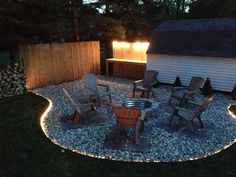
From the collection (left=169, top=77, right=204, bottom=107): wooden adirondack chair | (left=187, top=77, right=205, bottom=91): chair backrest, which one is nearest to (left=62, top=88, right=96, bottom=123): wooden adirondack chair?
(left=169, top=77, right=204, bottom=107): wooden adirondack chair

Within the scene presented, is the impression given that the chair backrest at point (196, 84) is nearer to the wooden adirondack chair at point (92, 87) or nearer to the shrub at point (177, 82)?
the shrub at point (177, 82)

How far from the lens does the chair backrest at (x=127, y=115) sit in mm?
5160

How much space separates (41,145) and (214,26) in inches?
343

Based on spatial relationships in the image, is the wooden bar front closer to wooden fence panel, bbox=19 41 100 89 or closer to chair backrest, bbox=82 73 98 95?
wooden fence panel, bbox=19 41 100 89

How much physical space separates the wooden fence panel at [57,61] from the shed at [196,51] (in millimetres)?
3470

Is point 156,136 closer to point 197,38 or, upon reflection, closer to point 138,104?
point 138,104

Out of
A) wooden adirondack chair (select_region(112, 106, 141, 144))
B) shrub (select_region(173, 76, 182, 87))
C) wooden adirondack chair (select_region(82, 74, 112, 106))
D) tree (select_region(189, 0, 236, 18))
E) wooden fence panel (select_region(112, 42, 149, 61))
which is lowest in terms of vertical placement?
shrub (select_region(173, 76, 182, 87))

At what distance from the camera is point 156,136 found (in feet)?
19.5

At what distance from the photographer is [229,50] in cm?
941

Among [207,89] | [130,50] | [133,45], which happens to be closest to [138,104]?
[207,89]

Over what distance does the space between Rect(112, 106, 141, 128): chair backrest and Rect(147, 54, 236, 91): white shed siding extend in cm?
605

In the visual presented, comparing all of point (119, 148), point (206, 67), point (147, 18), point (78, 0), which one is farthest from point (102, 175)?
point (147, 18)

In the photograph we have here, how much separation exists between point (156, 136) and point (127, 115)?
3.93 ft

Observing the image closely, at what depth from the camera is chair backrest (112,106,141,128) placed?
16.9ft
